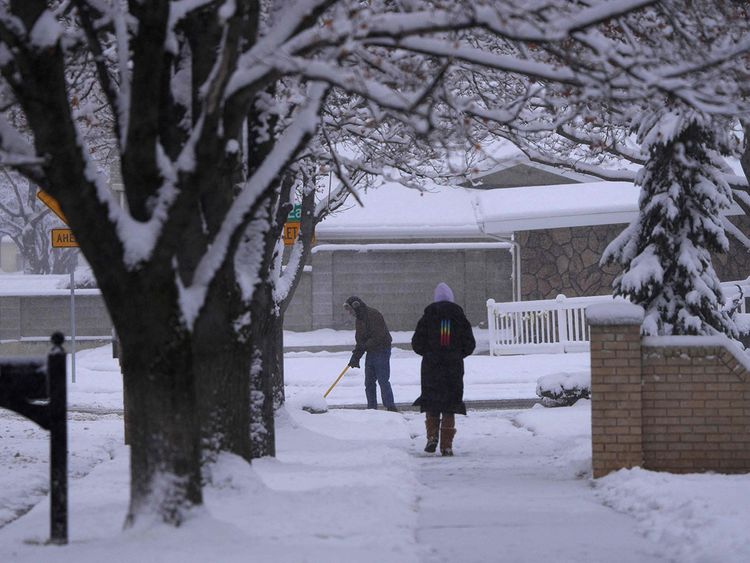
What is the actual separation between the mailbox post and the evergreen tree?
312 inches

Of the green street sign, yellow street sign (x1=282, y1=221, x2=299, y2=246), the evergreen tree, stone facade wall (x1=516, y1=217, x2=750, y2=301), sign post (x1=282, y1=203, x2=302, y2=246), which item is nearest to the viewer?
the evergreen tree

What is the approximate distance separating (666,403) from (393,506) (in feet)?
10.0

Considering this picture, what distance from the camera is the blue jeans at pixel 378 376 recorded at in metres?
17.9

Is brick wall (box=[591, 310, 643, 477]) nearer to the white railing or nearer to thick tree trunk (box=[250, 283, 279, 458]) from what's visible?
thick tree trunk (box=[250, 283, 279, 458])

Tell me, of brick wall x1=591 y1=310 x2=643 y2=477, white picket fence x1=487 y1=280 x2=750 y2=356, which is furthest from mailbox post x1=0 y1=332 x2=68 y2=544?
white picket fence x1=487 y1=280 x2=750 y2=356

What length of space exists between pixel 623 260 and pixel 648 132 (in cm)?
152

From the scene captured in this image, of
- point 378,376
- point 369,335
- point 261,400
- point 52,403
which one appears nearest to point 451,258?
point 369,335

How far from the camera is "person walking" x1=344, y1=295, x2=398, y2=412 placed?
17922 mm

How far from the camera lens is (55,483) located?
6.68 m

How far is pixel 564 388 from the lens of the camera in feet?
56.3

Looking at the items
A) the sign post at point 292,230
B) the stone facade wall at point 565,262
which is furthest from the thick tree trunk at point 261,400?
the stone facade wall at point 565,262

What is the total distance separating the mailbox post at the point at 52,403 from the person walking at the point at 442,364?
6.39 m

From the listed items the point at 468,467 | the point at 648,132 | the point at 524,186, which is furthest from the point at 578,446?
the point at 524,186

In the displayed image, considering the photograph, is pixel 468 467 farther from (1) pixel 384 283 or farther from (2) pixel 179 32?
(1) pixel 384 283
